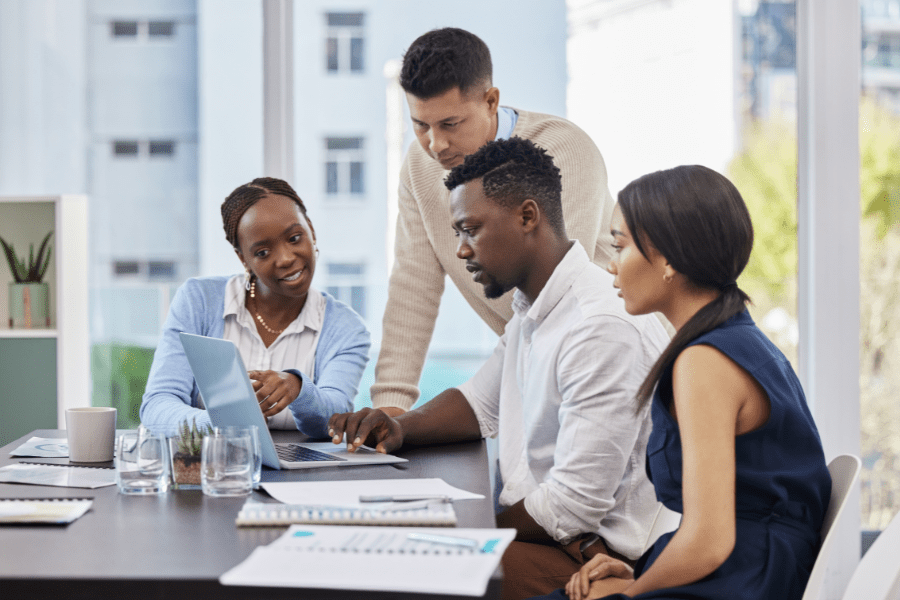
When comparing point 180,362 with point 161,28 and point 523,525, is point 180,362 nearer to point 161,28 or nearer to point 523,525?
point 523,525

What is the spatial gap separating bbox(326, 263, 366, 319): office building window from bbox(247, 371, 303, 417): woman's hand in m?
1.53

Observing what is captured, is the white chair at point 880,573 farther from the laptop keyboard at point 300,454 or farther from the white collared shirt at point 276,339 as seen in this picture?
the white collared shirt at point 276,339

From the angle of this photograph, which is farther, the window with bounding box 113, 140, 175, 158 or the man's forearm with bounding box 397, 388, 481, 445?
the window with bounding box 113, 140, 175, 158

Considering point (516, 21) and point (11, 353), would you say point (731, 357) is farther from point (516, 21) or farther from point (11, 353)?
point (11, 353)

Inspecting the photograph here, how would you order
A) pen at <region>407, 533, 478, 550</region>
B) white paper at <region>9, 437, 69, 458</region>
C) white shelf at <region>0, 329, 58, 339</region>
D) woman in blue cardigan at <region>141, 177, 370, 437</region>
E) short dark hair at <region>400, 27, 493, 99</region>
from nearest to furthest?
pen at <region>407, 533, 478, 550</region>, white paper at <region>9, 437, 69, 458</region>, woman in blue cardigan at <region>141, 177, 370, 437</region>, short dark hair at <region>400, 27, 493, 99</region>, white shelf at <region>0, 329, 58, 339</region>

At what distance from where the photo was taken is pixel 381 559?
3.24 ft

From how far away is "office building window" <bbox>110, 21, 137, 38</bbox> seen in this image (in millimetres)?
3320

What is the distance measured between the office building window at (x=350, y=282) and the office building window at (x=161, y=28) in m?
1.08

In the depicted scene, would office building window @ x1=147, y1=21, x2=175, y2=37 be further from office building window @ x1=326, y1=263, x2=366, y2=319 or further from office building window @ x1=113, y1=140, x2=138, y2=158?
office building window @ x1=326, y1=263, x2=366, y2=319

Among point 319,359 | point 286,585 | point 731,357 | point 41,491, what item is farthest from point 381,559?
point 319,359

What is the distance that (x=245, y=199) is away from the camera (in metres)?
2.35

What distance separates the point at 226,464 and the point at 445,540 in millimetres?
457

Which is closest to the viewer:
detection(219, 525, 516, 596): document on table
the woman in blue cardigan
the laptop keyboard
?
detection(219, 525, 516, 596): document on table

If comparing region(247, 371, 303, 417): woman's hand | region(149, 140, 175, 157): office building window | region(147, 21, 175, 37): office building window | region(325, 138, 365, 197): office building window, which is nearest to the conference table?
region(247, 371, 303, 417): woman's hand
